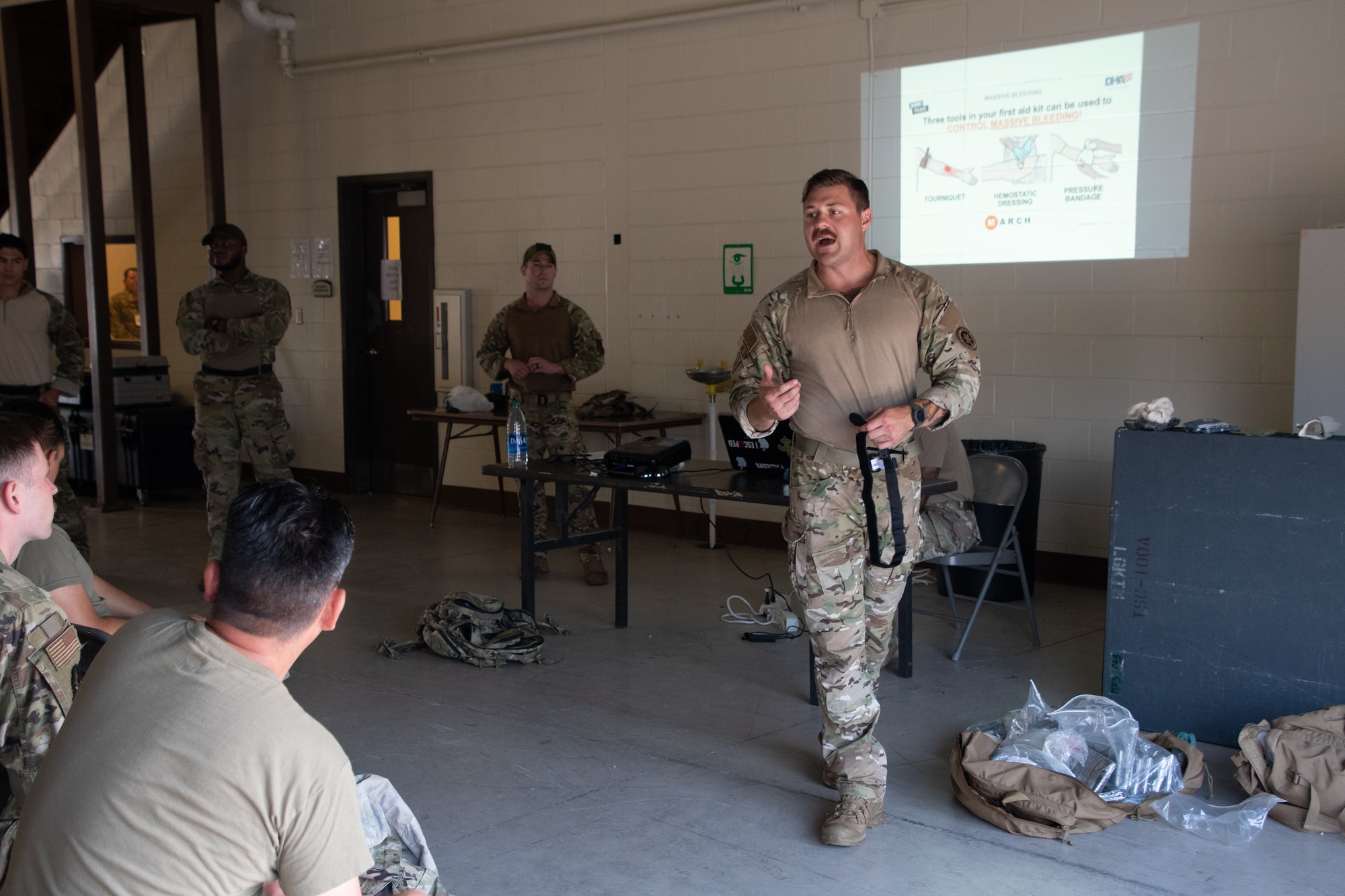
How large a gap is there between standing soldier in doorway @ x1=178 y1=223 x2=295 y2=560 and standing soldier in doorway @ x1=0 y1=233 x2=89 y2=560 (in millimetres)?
757

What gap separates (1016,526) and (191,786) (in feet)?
15.2

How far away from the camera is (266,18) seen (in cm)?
852

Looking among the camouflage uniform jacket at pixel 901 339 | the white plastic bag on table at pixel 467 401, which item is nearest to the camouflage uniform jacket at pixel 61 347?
the white plastic bag on table at pixel 467 401

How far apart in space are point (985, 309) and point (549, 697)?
10.0 ft

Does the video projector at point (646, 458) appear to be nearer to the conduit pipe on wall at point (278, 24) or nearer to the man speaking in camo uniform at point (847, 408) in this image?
the man speaking in camo uniform at point (847, 408)

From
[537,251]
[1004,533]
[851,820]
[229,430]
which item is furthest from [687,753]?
[229,430]

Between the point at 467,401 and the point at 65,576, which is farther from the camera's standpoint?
the point at 467,401

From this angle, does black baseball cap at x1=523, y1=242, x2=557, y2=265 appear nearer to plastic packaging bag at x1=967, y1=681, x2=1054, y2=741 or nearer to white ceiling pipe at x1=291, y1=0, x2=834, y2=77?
white ceiling pipe at x1=291, y1=0, x2=834, y2=77

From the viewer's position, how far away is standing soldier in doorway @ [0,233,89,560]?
6.18m

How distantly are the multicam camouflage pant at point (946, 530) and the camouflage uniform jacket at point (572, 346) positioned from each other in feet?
7.00

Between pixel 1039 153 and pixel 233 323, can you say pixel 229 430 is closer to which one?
pixel 233 323

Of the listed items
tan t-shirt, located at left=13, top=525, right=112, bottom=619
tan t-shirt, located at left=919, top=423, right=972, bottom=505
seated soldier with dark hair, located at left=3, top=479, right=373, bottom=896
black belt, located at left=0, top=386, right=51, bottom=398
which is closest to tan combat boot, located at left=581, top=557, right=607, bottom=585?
tan t-shirt, located at left=919, top=423, right=972, bottom=505

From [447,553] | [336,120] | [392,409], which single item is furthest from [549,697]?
[336,120]

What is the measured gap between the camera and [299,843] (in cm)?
139
